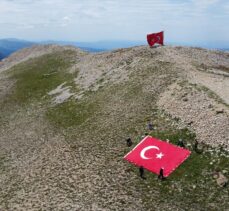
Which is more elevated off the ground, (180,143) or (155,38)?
(155,38)

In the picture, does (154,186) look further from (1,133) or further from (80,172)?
(1,133)

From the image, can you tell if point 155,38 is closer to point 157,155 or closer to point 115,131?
point 115,131

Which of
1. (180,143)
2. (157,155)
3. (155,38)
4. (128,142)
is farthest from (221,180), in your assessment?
(155,38)

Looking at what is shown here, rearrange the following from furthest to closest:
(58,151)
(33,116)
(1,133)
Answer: (33,116) < (1,133) < (58,151)

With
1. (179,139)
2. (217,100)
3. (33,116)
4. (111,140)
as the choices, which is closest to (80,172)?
(111,140)

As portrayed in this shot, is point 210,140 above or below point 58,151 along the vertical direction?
above

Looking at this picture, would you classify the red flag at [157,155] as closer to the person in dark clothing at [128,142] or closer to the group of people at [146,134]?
the group of people at [146,134]

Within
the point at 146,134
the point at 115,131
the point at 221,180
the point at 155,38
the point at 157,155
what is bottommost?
the point at 221,180
